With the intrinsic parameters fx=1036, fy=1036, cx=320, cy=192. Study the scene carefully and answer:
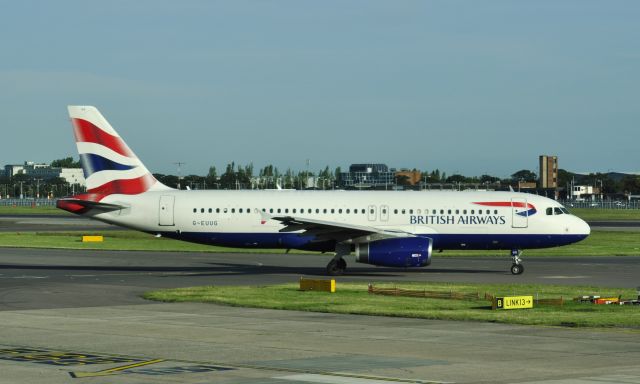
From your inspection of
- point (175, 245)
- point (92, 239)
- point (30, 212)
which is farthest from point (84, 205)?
point (30, 212)

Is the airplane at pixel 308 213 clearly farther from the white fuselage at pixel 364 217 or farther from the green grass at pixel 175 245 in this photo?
the green grass at pixel 175 245

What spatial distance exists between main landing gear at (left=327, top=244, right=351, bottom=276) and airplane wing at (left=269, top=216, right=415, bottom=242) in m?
0.37

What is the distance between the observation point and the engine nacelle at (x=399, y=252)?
4359 centimetres

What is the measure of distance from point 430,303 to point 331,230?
12.9 meters

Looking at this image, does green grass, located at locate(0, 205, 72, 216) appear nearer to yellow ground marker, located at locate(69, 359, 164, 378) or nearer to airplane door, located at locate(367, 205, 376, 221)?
airplane door, located at locate(367, 205, 376, 221)

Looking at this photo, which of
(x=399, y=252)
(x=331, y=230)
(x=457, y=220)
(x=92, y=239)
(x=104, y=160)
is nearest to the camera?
(x=399, y=252)

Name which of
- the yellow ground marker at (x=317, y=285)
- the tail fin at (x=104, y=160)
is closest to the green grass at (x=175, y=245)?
the tail fin at (x=104, y=160)

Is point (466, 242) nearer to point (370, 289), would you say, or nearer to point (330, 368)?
point (370, 289)

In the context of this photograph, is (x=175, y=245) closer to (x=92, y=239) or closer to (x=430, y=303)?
(x=92, y=239)

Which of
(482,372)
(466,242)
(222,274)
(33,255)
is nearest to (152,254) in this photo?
(33,255)

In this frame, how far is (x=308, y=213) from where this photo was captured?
4762cm

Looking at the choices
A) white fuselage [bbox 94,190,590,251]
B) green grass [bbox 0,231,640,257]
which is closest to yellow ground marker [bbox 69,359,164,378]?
white fuselage [bbox 94,190,590,251]

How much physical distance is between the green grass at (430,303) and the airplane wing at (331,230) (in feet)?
13.7

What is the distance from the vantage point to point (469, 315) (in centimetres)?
2878
